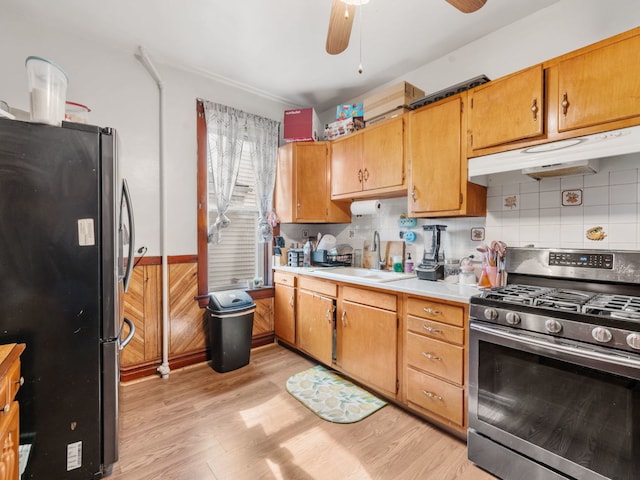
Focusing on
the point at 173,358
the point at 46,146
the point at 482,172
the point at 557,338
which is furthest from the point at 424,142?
the point at 173,358

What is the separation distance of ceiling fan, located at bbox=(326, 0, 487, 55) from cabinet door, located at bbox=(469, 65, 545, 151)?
55 centimetres

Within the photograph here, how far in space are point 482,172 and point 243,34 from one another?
6.67ft

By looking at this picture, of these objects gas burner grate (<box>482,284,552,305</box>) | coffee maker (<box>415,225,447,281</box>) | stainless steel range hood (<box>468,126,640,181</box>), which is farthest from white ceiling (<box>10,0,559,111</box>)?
gas burner grate (<box>482,284,552,305</box>)

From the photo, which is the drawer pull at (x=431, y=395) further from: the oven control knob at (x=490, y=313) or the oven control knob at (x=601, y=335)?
the oven control knob at (x=601, y=335)

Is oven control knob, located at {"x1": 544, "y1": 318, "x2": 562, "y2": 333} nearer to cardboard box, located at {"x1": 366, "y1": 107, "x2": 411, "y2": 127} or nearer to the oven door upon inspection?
the oven door

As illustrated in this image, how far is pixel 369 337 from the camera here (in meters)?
2.28

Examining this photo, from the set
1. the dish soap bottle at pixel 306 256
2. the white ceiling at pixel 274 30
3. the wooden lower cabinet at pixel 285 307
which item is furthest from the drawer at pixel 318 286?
the white ceiling at pixel 274 30

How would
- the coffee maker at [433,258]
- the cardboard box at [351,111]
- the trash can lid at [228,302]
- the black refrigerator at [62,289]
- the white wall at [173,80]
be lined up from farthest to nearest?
the cardboard box at [351,111] → the trash can lid at [228,302] → the coffee maker at [433,258] → the white wall at [173,80] → the black refrigerator at [62,289]

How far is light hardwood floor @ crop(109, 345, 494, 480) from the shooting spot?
158 cm

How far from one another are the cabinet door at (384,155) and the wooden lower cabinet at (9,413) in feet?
7.97

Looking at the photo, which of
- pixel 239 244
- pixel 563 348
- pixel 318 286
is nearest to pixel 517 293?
pixel 563 348

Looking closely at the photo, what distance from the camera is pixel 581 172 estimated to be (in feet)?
5.81

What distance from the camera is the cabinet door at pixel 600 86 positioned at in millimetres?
1426

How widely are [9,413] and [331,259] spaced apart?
246 centimetres
